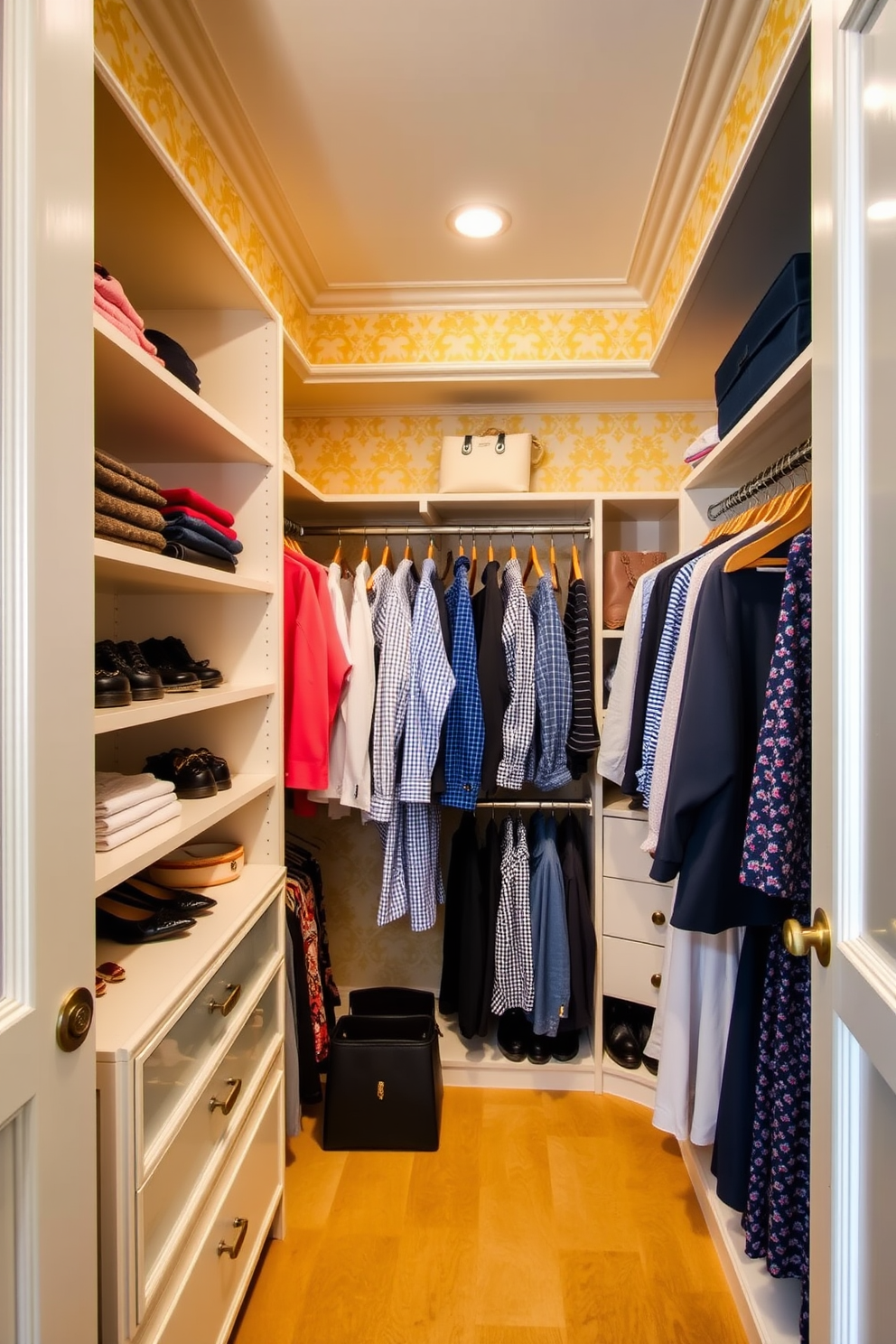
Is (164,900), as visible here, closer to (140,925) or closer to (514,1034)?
(140,925)

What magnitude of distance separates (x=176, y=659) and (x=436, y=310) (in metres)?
1.58

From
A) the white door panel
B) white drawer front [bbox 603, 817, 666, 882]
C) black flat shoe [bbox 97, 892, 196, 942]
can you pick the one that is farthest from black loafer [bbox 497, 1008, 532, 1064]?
the white door panel

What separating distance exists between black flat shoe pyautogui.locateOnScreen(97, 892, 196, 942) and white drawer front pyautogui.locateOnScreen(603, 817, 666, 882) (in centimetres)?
136

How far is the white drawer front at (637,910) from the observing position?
2104mm

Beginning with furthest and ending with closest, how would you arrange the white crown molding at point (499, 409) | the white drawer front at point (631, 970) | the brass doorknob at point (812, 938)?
the white crown molding at point (499, 409) < the white drawer front at point (631, 970) < the brass doorknob at point (812, 938)

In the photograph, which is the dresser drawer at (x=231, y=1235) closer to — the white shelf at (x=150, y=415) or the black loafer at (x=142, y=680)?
the black loafer at (x=142, y=680)

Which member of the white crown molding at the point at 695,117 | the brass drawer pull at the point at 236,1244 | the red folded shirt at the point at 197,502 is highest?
the white crown molding at the point at 695,117

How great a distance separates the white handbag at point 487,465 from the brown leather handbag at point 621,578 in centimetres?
40

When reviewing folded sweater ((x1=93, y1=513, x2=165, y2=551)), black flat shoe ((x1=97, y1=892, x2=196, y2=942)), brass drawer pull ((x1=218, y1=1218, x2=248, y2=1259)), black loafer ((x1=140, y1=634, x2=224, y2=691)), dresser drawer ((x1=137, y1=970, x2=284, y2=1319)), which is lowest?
brass drawer pull ((x1=218, y1=1218, x2=248, y2=1259))

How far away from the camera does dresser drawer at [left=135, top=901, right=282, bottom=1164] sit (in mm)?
985

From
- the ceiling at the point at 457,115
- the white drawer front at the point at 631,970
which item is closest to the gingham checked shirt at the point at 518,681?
the white drawer front at the point at 631,970

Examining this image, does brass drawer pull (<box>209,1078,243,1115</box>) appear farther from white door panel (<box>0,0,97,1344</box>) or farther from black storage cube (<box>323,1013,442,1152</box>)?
black storage cube (<box>323,1013,442,1152</box>)

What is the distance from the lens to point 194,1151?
3.74 ft

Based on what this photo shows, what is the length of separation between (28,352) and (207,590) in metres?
0.98
